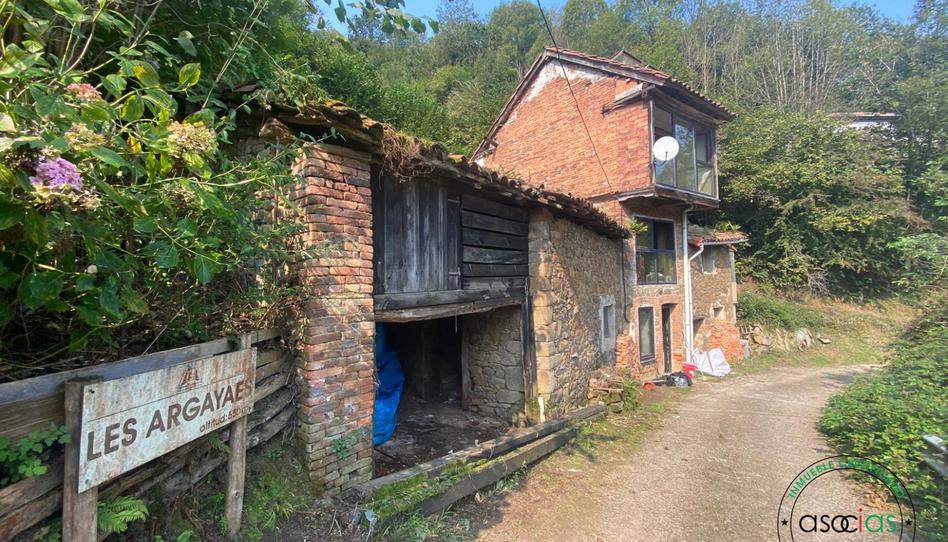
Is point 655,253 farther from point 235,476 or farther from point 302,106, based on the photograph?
point 235,476

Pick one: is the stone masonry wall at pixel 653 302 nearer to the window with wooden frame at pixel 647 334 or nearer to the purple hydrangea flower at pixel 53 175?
the window with wooden frame at pixel 647 334

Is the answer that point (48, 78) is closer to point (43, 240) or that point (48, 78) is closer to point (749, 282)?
point (43, 240)

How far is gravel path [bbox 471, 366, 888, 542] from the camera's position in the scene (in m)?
4.18

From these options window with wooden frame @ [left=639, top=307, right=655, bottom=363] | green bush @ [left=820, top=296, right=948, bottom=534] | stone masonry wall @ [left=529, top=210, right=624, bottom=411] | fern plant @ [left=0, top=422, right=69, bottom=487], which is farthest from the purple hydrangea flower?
window with wooden frame @ [left=639, top=307, right=655, bottom=363]

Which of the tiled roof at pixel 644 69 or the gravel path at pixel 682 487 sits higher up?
the tiled roof at pixel 644 69

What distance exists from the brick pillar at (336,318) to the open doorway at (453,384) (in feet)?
5.19

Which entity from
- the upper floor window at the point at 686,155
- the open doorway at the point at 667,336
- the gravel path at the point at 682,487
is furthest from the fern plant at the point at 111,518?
the open doorway at the point at 667,336

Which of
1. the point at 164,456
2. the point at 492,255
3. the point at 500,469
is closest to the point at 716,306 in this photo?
the point at 492,255

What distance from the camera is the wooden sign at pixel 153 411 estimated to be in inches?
66.6

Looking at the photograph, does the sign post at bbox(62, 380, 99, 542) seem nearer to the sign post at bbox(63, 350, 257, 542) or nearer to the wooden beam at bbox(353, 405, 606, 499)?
the sign post at bbox(63, 350, 257, 542)

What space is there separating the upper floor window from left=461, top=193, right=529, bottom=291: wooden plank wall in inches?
213

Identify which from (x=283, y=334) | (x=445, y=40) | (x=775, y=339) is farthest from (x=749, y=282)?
(x=445, y=40)

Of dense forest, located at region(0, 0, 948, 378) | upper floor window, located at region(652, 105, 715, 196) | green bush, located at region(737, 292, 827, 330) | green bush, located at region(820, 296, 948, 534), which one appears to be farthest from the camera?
green bush, located at region(737, 292, 827, 330)

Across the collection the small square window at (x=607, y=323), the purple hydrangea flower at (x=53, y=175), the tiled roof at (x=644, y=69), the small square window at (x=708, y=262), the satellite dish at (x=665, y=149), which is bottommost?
the small square window at (x=607, y=323)
